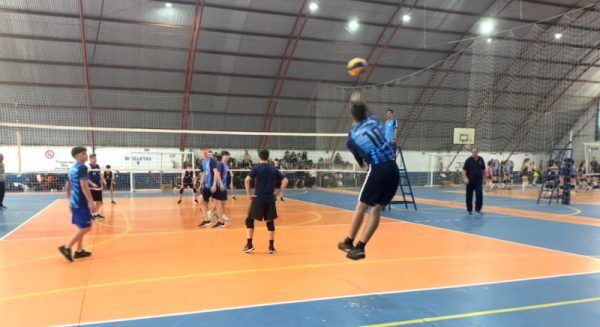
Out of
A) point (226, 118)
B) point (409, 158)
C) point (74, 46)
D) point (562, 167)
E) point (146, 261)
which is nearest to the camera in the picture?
point (146, 261)

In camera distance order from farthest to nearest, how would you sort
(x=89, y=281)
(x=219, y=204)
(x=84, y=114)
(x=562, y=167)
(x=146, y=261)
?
1. (x=84, y=114)
2. (x=562, y=167)
3. (x=219, y=204)
4. (x=146, y=261)
5. (x=89, y=281)

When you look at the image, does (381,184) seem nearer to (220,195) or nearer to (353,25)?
(220,195)

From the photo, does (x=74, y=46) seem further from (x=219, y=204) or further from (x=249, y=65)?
(x=219, y=204)

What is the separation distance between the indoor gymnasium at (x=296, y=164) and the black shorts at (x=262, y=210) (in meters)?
0.02

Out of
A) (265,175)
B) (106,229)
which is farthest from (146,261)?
(106,229)

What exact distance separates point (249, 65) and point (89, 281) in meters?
21.0

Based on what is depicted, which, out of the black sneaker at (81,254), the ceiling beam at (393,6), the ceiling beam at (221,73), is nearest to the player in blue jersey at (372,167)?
the black sneaker at (81,254)

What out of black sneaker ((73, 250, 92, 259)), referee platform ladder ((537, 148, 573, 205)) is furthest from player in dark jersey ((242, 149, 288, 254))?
referee platform ladder ((537, 148, 573, 205))

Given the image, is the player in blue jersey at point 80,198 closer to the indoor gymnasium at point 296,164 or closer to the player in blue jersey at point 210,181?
the indoor gymnasium at point 296,164

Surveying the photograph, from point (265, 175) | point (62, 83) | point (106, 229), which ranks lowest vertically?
point (106, 229)

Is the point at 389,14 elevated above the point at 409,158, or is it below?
above

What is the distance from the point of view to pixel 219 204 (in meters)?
10.1

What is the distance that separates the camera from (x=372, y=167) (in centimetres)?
422

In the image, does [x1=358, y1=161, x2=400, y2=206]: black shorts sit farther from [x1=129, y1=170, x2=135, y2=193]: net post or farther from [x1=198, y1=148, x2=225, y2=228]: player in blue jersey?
[x1=129, y1=170, x2=135, y2=193]: net post
